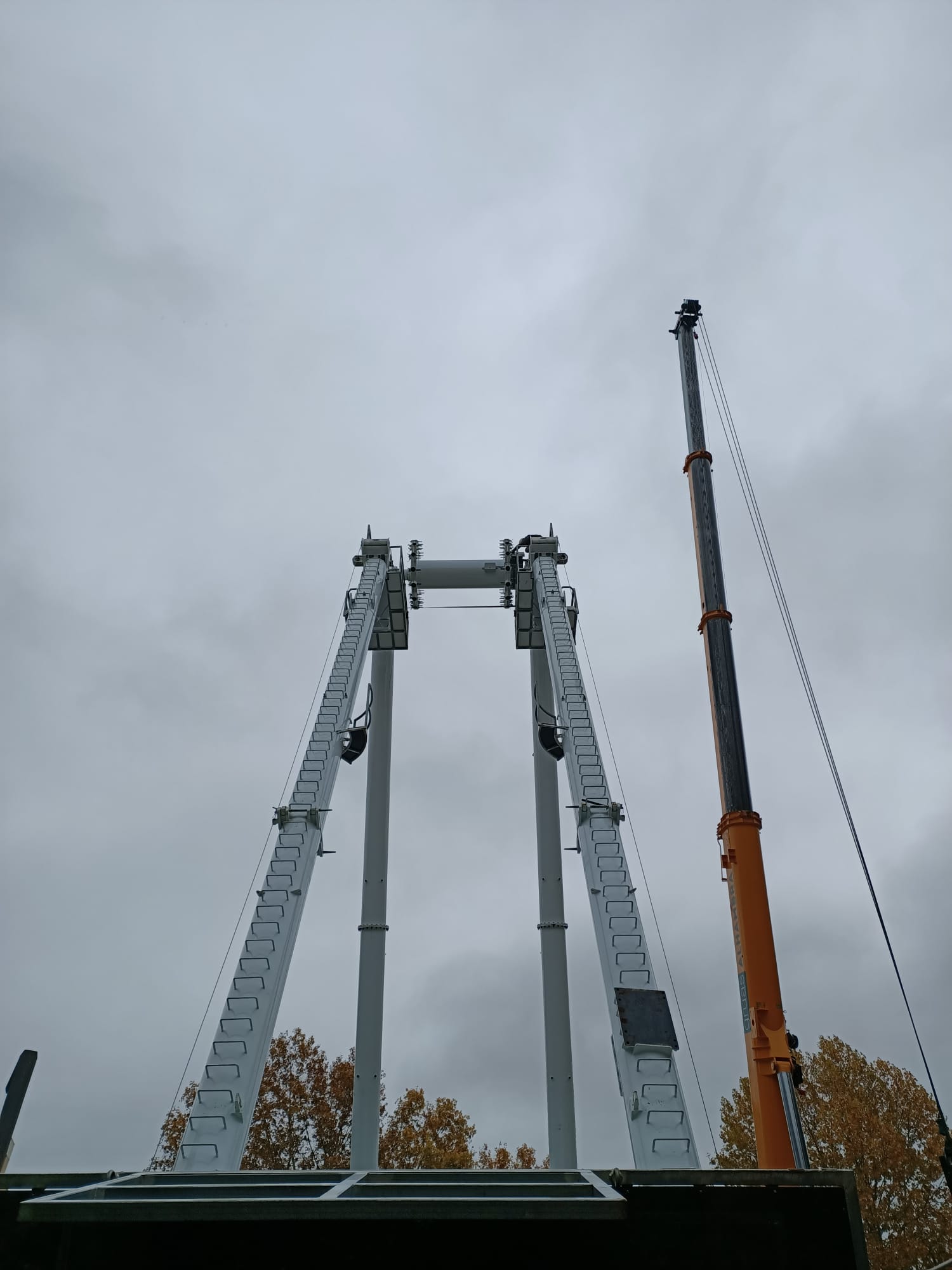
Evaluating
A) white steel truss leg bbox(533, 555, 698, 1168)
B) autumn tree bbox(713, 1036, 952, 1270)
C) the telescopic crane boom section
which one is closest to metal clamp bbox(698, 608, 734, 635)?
the telescopic crane boom section

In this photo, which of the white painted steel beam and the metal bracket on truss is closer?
the metal bracket on truss

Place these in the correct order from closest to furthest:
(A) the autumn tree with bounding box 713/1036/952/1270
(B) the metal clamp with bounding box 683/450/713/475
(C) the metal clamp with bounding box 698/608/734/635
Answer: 1. (C) the metal clamp with bounding box 698/608/734/635
2. (B) the metal clamp with bounding box 683/450/713/475
3. (A) the autumn tree with bounding box 713/1036/952/1270

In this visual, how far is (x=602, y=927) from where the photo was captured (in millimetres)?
11398

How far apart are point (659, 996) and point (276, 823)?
577cm

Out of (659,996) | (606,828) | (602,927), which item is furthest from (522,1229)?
(606,828)

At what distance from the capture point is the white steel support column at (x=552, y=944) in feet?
60.2

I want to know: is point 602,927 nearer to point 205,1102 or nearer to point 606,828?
point 606,828

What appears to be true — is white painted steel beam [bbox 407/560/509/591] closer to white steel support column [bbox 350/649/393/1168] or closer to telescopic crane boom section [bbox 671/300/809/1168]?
white steel support column [bbox 350/649/393/1168]

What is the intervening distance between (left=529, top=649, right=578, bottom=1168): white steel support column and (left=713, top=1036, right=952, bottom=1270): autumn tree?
32.0ft

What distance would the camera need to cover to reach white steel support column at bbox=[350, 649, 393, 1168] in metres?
18.4

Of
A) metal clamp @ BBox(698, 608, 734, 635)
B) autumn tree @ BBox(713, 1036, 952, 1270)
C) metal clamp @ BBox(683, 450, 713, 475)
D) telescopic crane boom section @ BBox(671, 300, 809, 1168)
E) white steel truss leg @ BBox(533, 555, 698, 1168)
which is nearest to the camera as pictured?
white steel truss leg @ BBox(533, 555, 698, 1168)

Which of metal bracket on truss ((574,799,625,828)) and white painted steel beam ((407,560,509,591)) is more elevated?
white painted steel beam ((407,560,509,591))

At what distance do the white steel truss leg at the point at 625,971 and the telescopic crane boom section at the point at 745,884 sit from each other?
2.96 metres

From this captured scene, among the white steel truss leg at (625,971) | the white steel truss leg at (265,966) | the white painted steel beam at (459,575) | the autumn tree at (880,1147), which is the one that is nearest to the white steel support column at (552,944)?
the white painted steel beam at (459,575)
